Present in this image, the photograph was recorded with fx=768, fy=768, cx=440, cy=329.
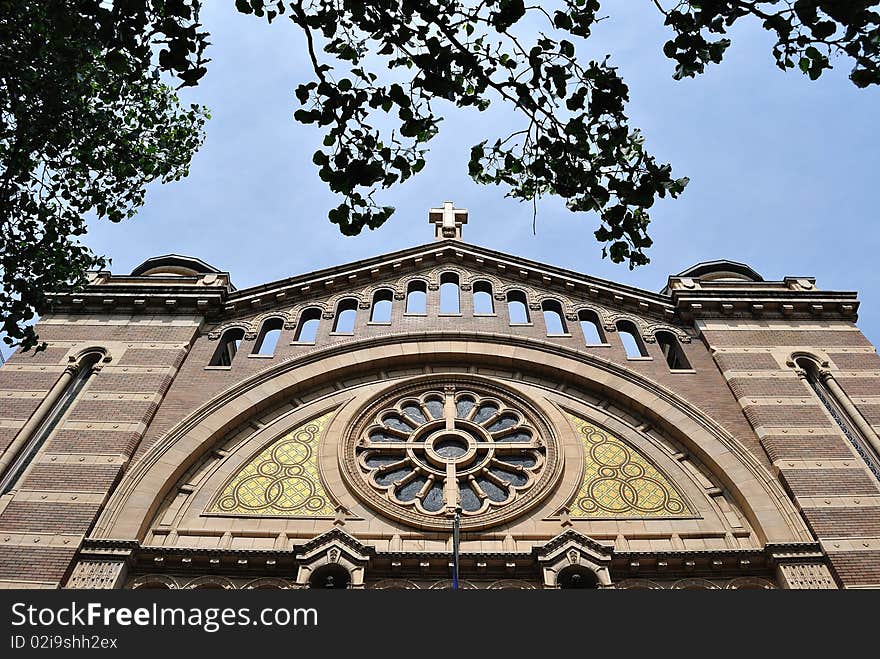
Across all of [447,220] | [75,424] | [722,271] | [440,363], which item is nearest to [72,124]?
[75,424]

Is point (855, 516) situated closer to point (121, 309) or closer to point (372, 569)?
point (372, 569)

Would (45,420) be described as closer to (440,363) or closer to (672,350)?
(440,363)

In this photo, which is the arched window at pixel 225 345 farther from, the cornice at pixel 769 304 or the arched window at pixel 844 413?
the arched window at pixel 844 413

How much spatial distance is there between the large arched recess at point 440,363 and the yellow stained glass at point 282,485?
1.04 meters

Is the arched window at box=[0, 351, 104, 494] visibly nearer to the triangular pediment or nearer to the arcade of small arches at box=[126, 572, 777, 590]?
the arcade of small arches at box=[126, 572, 777, 590]

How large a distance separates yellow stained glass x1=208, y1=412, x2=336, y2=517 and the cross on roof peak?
940cm

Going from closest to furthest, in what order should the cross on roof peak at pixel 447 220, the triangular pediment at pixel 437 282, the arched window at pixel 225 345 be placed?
the arched window at pixel 225 345, the triangular pediment at pixel 437 282, the cross on roof peak at pixel 447 220

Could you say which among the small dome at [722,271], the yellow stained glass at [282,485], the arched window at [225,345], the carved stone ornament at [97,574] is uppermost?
the small dome at [722,271]

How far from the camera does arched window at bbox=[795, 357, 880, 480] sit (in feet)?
50.1

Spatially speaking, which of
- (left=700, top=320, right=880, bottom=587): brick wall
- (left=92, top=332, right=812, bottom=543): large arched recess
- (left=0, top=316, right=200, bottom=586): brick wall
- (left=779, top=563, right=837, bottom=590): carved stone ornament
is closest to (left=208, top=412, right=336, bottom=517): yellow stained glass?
(left=92, top=332, right=812, bottom=543): large arched recess

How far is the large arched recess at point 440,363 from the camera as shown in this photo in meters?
14.1

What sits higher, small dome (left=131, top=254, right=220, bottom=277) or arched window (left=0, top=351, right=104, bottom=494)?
small dome (left=131, top=254, right=220, bottom=277)

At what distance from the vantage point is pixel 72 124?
1228cm

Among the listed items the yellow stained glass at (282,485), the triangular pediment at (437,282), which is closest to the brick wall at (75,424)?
the yellow stained glass at (282,485)
